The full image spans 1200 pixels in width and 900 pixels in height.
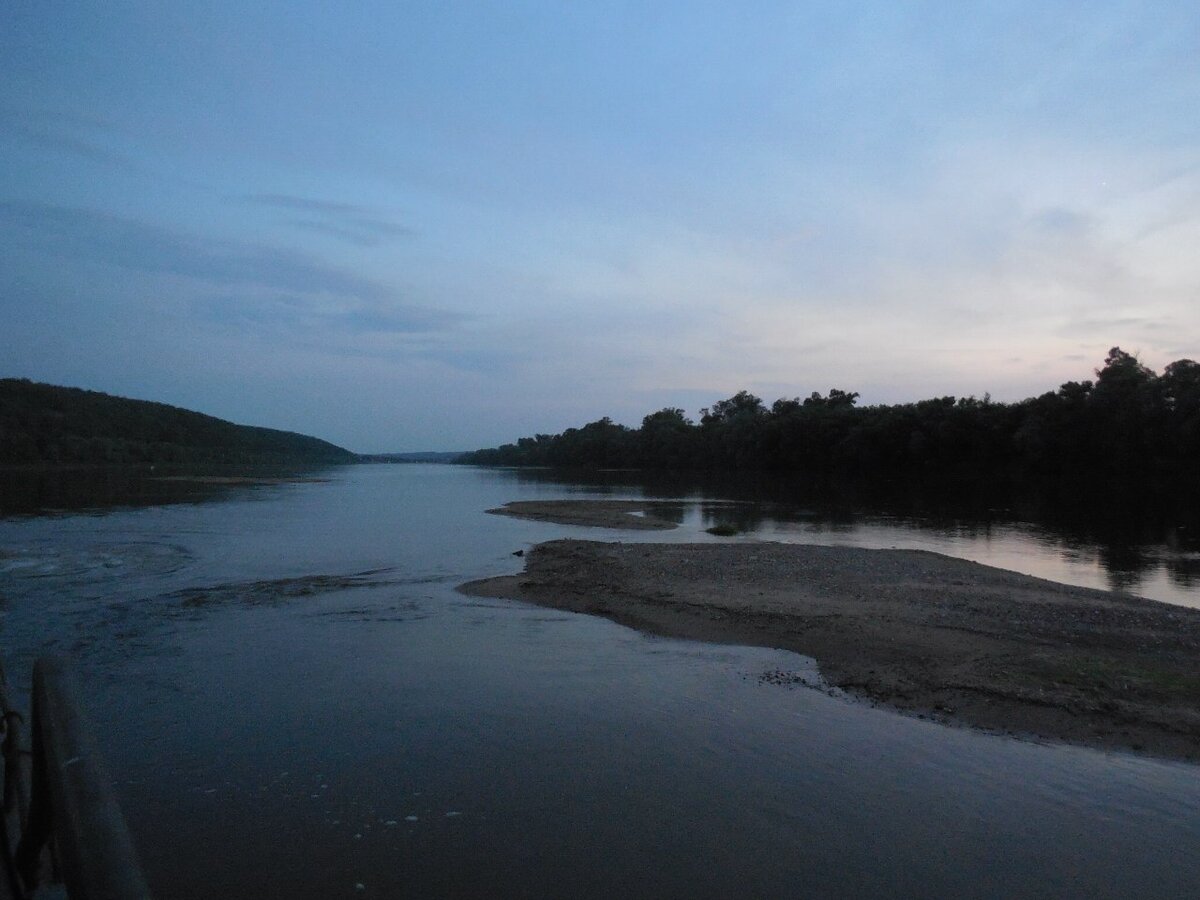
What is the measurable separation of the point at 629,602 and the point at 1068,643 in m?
9.17

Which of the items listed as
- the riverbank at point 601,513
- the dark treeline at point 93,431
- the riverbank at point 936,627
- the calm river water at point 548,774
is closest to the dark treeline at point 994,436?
the riverbank at point 601,513

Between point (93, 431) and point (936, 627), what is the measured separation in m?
163

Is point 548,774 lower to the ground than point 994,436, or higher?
lower

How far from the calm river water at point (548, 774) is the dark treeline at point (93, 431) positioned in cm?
13048

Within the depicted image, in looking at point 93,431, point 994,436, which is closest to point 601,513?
point 994,436

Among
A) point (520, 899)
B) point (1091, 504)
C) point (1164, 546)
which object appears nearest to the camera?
point (520, 899)

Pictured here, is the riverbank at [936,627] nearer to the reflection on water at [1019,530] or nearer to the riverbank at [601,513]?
the reflection on water at [1019,530]

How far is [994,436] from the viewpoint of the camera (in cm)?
9981

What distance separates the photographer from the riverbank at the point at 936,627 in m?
11.4

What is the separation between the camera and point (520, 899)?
7043mm

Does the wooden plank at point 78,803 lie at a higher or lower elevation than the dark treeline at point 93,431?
lower

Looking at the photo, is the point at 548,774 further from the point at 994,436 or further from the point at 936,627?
the point at 994,436

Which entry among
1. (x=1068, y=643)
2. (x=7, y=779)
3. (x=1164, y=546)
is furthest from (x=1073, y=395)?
(x=7, y=779)

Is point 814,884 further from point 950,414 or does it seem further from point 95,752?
point 950,414
